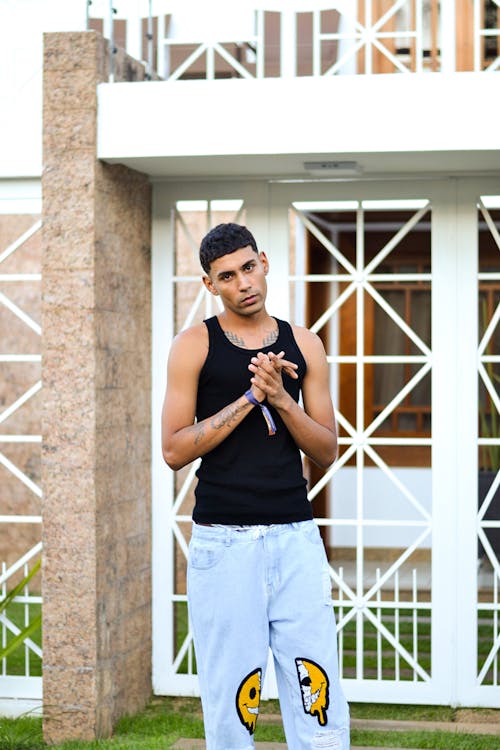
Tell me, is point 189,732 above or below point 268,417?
below

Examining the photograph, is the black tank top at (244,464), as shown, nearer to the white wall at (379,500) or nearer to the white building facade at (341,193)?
the white building facade at (341,193)

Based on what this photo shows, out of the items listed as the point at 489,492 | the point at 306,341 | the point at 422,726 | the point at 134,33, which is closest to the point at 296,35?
the point at 134,33

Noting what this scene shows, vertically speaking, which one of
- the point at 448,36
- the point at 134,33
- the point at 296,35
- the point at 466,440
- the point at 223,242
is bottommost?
the point at 466,440

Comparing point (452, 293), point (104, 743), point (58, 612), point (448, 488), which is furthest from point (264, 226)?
point (104, 743)

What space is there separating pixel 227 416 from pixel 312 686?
0.74 metres

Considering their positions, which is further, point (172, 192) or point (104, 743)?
point (172, 192)

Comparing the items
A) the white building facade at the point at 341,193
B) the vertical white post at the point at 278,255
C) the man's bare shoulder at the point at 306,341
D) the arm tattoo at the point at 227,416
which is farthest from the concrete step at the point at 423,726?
the arm tattoo at the point at 227,416

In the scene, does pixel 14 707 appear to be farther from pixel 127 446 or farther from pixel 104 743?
pixel 127 446

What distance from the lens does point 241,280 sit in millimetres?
3238

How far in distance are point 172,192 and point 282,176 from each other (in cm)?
57

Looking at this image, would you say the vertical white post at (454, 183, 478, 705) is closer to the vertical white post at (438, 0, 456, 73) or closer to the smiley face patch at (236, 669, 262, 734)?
the vertical white post at (438, 0, 456, 73)

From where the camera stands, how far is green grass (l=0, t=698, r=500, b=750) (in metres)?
5.21

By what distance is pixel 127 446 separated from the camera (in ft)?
18.5

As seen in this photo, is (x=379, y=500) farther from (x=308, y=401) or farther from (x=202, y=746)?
(x=308, y=401)
